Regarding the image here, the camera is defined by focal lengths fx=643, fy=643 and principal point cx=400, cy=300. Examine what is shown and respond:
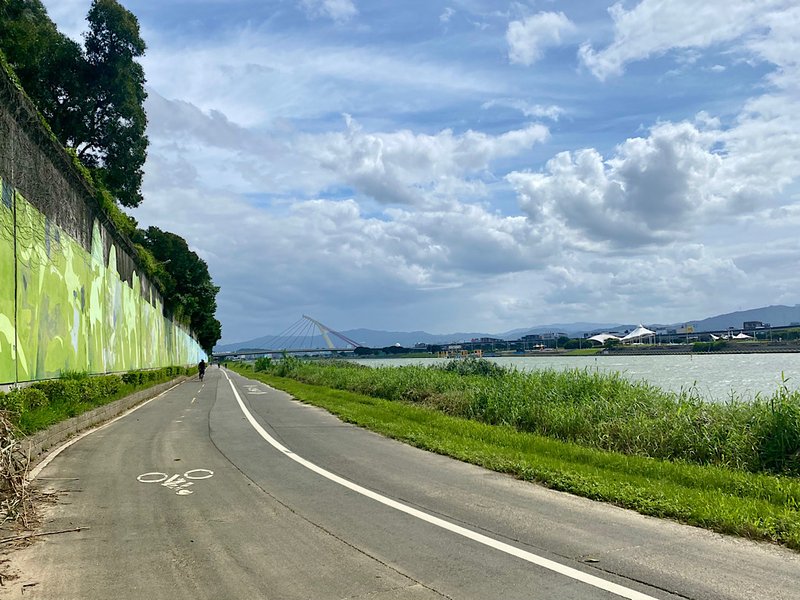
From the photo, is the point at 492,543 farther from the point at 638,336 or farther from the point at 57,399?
the point at 638,336

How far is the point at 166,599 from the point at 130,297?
29637mm

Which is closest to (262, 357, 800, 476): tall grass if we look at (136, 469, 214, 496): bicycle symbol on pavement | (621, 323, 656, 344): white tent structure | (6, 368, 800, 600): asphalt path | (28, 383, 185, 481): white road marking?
(6, 368, 800, 600): asphalt path

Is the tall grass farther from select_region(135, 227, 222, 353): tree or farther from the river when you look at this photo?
select_region(135, 227, 222, 353): tree

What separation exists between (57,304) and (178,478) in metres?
10.1

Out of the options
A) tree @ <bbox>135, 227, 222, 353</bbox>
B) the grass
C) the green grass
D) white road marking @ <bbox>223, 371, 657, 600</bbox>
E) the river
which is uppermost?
tree @ <bbox>135, 227, 222, 353</bbox>

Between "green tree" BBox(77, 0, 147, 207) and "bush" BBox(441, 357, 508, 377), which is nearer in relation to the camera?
"bush" BBox(441, 357, 508, 377)

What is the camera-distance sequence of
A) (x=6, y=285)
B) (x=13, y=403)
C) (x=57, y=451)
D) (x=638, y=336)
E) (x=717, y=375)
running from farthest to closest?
(x=638, y=336) < (x=717, y=375) < (x=6, y=285) < (x=57, y=451) < (x=13, y=403)

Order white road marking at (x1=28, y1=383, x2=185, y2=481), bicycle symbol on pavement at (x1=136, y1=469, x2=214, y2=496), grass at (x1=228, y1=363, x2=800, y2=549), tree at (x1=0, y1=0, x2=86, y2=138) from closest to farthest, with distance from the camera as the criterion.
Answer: grass at (x1=228, y1=363, x2=800, y2=549)
bicycle symbol on pavement at (x1=136, y1=469, x2=214, y2=496)
white road marking at (x1=28, y1=383, x2=185, y2=481)
tree at (x1=0, y1=0, x2=86, y2=138)

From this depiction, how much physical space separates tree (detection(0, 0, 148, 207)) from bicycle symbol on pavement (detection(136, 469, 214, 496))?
3144cm

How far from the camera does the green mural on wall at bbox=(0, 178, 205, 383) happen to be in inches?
532

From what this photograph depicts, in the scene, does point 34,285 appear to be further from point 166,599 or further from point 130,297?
point 130,297

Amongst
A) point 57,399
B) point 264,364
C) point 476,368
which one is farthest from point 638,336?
point 57,399

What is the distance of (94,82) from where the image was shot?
39.3m

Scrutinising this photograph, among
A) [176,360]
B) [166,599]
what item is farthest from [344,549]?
[176,360]
